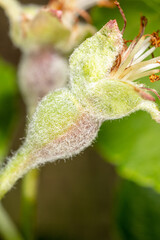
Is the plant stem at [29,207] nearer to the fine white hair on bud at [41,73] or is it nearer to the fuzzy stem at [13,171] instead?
the fine white hair on bud at [41,73]

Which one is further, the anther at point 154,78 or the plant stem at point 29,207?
the plant stem at point 29,207

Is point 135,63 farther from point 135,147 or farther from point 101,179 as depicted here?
point 101,179

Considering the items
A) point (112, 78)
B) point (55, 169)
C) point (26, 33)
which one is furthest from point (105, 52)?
point (55, 169)

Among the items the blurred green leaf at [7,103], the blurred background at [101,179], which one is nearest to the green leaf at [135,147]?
the blurred background at [101,179]

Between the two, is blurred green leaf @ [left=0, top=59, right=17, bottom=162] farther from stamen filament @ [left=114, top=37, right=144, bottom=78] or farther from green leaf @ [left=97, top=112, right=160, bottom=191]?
stamen filament @ [left=114, top=37, right=144, bottom=78]

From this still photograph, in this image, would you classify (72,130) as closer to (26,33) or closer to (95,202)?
(26,33)

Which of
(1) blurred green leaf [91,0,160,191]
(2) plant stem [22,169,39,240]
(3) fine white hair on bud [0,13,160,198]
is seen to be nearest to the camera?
(3) fine white hair on bud [0,13,160,198]

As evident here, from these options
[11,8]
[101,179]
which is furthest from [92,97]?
[101,179]

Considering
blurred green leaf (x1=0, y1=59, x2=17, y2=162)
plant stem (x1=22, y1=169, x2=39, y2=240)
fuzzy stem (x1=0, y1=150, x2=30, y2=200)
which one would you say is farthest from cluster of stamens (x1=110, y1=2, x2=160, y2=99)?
blurred green leaf (x1=0, y1=59, x2=17, y2=162)
